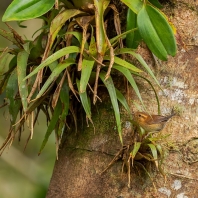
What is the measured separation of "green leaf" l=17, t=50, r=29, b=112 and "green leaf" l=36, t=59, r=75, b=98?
0.07 m

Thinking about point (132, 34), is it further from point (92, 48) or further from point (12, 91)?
point (12, 91)

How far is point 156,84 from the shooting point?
1.01 metres

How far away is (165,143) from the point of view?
3.14ft

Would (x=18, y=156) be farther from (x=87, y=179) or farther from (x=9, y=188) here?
(x=87, y=179)

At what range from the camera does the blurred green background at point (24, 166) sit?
6.55 feet

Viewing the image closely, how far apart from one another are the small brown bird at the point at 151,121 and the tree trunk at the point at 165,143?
4 centimetres

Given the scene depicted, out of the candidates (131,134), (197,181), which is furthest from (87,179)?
(197,181)

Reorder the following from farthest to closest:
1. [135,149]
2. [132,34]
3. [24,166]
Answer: [24,166] < [132,34] < [135,149]

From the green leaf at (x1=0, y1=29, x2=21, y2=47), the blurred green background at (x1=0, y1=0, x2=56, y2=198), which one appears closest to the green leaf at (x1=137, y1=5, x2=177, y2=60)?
the green leaf at (x1=0, y1=29, x2=21, y2=47)

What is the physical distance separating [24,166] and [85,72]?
1.22 metres

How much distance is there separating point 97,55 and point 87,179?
29cm

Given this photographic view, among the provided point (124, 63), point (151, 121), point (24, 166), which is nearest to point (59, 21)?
point (124, 63)

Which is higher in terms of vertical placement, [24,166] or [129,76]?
[129,76]

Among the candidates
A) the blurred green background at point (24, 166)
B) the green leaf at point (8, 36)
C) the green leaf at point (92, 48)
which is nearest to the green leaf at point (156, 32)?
the green leaf at point (92, 48)
